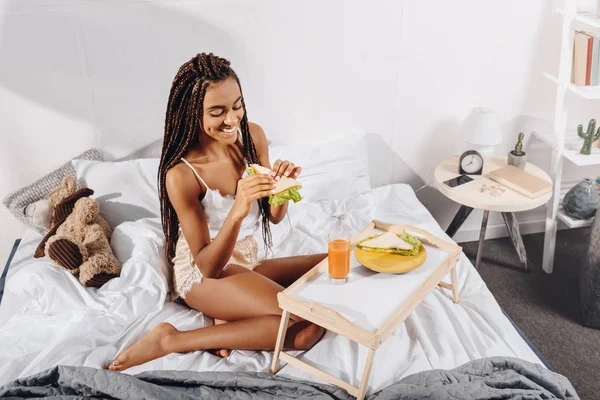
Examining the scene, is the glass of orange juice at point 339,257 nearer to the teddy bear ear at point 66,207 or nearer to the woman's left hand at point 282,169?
the woman's left hand at point 282,169

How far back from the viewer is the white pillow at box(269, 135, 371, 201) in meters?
2.66

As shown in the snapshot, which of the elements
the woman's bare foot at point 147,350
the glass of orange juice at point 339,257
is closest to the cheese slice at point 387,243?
the glass of orange juice at point 339,257

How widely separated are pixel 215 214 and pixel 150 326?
0.42 metres

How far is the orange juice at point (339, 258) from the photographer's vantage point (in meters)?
1.79

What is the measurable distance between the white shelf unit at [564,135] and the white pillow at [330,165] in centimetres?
91

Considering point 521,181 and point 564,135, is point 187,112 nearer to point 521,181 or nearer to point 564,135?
point 521,181

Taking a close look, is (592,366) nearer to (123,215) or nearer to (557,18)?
(557,18)

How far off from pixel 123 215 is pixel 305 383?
117 centimetres

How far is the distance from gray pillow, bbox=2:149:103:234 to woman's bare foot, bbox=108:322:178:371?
90 cm

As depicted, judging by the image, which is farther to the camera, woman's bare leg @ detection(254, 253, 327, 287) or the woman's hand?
woman's bare leg @ detection(254, 253, 327, 287)

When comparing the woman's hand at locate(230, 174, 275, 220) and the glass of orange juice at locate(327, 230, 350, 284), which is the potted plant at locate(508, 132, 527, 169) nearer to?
the glass of orange juice at locate(327, 230, 350, 284)

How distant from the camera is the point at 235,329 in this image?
6.06 feet

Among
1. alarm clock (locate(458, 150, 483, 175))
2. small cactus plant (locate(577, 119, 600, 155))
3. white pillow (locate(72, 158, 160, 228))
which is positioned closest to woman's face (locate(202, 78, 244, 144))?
white pillow (locate(72, 158, 160, 228))

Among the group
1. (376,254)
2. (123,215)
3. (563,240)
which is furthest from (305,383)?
(563,240)
